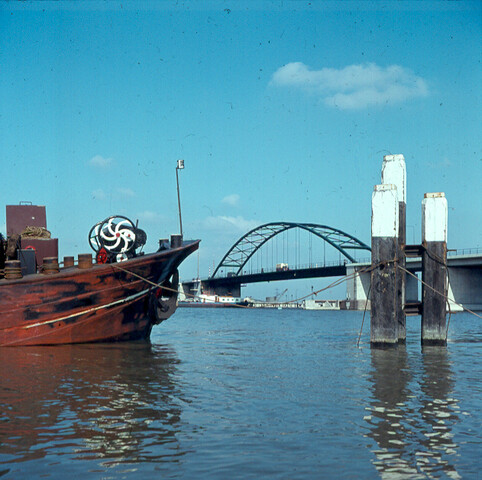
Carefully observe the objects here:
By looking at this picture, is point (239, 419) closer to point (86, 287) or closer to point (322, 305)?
point (86, 287)

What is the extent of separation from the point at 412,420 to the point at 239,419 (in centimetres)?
300

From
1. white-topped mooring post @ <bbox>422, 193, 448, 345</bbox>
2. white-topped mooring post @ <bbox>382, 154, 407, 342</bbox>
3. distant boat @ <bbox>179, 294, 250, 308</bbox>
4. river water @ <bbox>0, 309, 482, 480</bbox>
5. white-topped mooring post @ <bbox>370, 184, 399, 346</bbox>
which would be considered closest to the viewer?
river water @ <bbox>0, 309, 482, 480</bbox>

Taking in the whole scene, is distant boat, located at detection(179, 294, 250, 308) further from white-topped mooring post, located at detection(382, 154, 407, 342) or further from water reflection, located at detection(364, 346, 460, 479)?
water reflection, located at detection(364, 346, 460, 479)

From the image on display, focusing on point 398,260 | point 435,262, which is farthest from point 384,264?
point 435,262

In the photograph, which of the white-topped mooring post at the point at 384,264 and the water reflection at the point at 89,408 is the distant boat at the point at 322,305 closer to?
the white-topped mooring post at the point at 384,264

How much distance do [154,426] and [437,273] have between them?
1393cm

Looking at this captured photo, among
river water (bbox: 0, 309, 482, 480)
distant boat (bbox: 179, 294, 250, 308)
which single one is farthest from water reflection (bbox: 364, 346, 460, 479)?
distant boat (bbox: 179, 294, 250, 308)

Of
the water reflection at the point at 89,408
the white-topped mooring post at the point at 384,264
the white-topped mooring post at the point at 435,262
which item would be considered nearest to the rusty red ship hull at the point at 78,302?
the water reflection at the point at 89,408

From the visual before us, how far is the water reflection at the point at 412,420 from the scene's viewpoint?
311 inches

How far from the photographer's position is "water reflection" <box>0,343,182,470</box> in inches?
334

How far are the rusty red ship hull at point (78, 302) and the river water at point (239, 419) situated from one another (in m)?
2.92

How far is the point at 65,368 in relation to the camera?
56.3 ft

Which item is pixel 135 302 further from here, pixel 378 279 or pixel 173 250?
pixel 378 279

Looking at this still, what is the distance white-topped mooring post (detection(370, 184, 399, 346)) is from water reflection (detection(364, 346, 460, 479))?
4.82 feet
